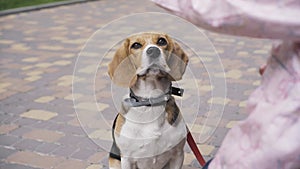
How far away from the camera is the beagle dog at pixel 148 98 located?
1.99 meters

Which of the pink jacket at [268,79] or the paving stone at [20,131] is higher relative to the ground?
the pink jacket at [268,79]

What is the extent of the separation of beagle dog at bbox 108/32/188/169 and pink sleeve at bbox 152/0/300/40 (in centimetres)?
74

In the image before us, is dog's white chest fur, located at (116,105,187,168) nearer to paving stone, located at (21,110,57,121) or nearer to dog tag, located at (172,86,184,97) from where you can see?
dog tag, located at (172,86,184,97)

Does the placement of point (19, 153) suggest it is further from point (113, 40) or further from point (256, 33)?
point (256, 33)

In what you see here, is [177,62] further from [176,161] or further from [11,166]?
[11,166]

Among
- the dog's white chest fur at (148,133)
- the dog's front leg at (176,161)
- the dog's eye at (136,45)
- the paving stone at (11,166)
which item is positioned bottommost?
the paving stone at (11,166)

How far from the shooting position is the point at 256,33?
1189mm

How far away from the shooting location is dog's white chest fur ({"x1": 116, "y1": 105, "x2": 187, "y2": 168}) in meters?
2.08

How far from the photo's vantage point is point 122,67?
6.71 ft

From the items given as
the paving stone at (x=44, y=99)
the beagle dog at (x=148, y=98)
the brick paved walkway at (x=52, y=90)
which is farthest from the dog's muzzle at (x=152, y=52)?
the paving stone at (x=44, y=99)

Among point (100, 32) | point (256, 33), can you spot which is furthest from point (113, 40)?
point (256, 33)

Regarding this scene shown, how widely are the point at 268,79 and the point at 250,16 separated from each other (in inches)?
8.9

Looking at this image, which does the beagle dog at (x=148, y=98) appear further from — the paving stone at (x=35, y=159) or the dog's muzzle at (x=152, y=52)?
the paving stone at (x=35, y=159)

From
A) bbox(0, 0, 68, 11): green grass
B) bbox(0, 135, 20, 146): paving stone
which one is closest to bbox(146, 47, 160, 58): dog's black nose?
bbox(0, 135, 20, 146): paving stone
